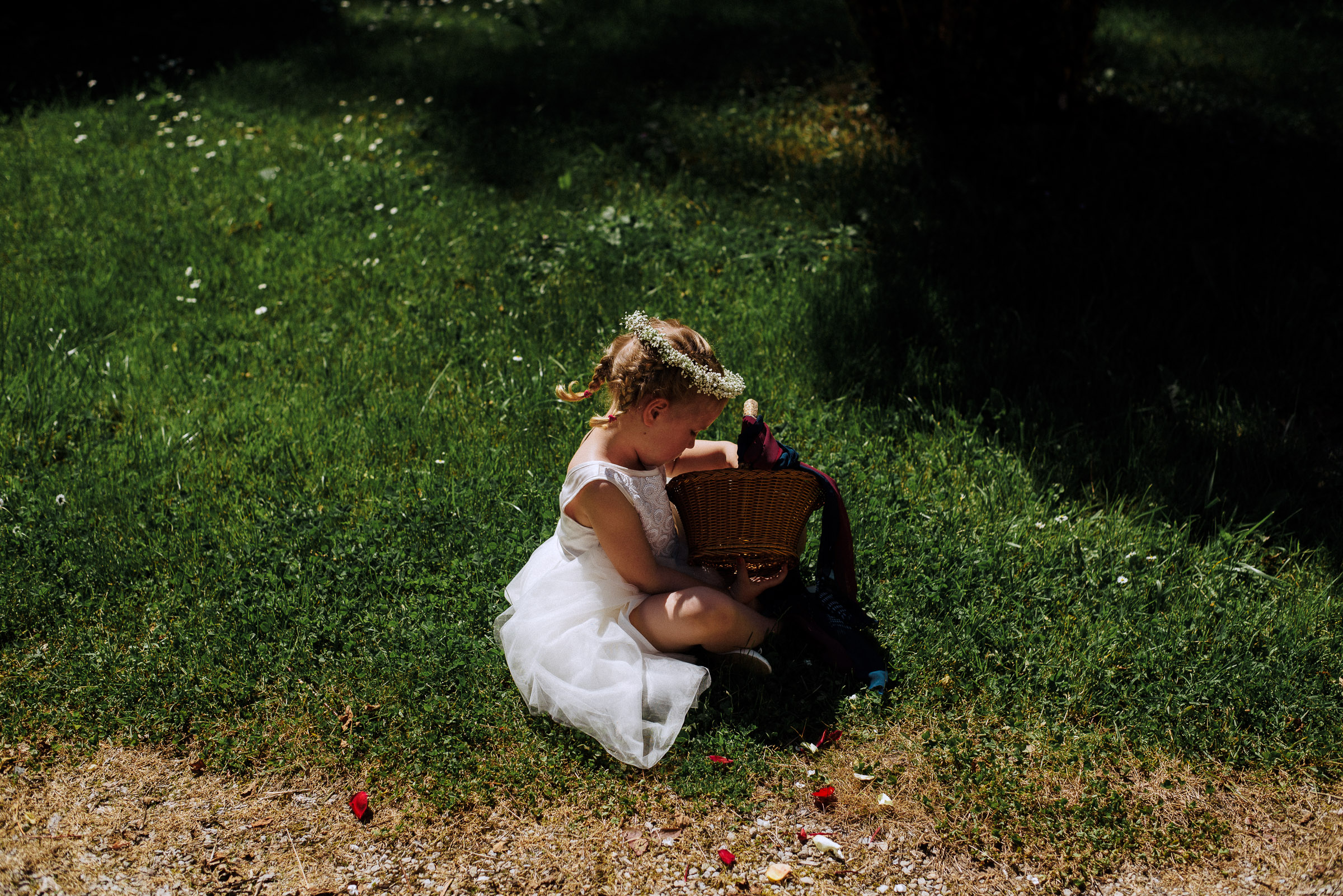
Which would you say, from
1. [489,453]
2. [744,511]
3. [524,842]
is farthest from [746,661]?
[489,453]

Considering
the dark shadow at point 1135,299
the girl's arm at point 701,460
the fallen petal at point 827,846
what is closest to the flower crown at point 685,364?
the girl's arm at point 701,460

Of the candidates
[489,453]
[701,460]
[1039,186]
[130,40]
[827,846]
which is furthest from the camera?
[130,40]

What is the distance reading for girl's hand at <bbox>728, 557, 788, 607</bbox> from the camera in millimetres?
3098

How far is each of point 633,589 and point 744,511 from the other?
0.45m

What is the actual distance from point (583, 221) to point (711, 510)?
3365mm

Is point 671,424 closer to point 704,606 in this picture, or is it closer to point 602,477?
point 602,477

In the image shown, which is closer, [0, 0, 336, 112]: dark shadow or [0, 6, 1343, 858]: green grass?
[0, 6, 1343, 858]: green grass

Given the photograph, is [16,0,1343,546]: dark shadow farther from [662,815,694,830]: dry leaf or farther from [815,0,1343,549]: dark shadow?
[662,815,694,830]: dry leaf

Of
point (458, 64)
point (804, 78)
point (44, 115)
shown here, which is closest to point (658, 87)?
point (804, 78)

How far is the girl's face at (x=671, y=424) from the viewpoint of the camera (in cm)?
287

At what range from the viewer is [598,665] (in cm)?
293

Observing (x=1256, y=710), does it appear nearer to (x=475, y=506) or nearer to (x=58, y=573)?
(x=475, y=506)

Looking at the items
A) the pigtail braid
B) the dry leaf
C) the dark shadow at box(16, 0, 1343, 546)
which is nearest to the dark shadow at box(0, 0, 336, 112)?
the dark shadow at box(16, 0, 1343, 546)

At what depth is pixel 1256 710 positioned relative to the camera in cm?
300
